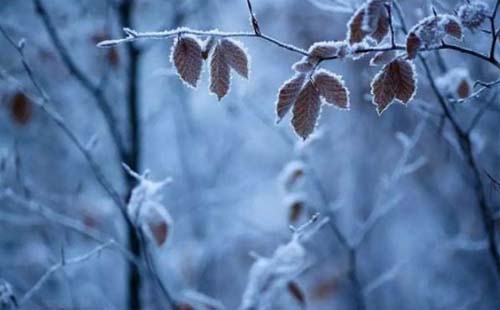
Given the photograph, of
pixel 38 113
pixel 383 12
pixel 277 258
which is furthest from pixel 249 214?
pixel 383 12

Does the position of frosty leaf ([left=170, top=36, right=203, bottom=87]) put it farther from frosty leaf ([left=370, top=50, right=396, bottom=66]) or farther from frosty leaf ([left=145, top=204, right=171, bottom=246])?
frosty leaf ([left=145, top=204, right=171, bottom=246])

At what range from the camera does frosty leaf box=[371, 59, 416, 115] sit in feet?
3.76

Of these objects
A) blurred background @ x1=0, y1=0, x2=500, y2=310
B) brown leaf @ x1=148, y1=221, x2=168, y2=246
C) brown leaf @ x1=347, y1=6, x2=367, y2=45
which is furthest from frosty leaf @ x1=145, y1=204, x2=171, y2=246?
brown leaf @ x1=347, y1=6, x2=367, y2=45

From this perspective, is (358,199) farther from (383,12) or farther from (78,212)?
(383,12)

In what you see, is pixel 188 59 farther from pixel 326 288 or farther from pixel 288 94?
pixel 326 288

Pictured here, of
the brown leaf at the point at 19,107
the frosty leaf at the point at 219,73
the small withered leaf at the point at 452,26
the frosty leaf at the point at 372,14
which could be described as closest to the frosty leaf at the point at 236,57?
the frosty leaf at the point at 219,73

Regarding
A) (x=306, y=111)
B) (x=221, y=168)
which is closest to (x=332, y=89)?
(x=306, y=111)

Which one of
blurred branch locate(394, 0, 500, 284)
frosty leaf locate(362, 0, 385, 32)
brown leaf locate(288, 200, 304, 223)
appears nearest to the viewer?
frosty leaf locate(362, 0, 385, 32)

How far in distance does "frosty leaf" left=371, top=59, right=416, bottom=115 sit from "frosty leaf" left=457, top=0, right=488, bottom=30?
148 mm

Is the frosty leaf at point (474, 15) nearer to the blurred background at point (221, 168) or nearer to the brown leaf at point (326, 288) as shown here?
the blurred background at point (221, 168)

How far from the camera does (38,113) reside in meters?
3.97

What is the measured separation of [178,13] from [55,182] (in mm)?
3207

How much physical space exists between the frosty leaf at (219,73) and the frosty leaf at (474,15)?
0.51m

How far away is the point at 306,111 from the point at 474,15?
0.41 m
